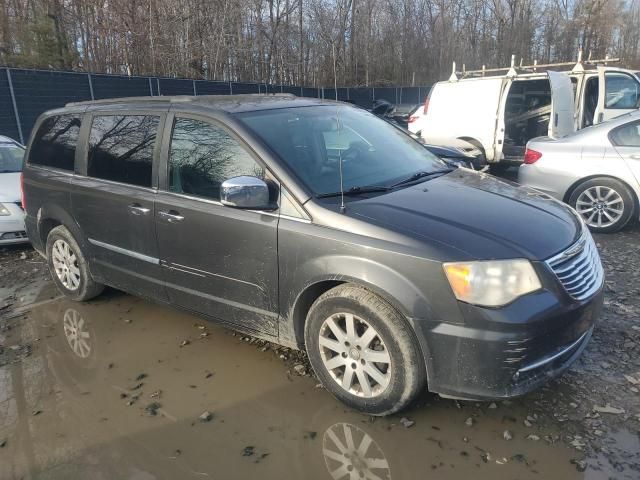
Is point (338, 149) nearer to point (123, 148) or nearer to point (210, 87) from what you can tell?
point (123, 148)

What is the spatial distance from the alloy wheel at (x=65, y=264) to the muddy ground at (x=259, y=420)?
79 centimetres

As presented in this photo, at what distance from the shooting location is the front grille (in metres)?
2.74

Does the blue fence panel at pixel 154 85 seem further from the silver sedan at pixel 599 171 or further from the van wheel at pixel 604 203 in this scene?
the van wheel at pixel 604 203

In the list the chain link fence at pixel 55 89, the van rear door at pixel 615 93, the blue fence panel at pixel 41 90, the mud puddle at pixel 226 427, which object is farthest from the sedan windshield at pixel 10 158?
the van rear door at pixel 615 93

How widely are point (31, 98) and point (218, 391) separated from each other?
12.9 meters

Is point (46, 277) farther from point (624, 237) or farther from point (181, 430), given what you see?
point (624, 237)

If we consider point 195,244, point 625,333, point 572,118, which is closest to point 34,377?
point 195,244

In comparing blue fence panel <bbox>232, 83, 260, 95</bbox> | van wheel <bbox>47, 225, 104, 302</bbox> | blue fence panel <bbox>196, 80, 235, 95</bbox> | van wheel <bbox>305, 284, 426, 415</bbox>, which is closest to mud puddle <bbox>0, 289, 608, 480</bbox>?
van wheel <bbox>305, 284, 426, 415</bbox>

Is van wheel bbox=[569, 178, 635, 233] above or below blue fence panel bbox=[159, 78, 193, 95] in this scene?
below

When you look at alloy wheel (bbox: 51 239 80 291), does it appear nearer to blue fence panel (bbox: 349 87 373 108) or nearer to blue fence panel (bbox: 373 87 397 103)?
blue fence panel (bbox: 349 87 373 108)

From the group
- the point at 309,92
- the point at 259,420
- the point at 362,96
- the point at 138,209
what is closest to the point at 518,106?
the point at 138,209

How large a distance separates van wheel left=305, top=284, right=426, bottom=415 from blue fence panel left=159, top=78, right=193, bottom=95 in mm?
15113

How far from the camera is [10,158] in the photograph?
7617 millimetres

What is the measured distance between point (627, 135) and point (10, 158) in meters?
8.53
